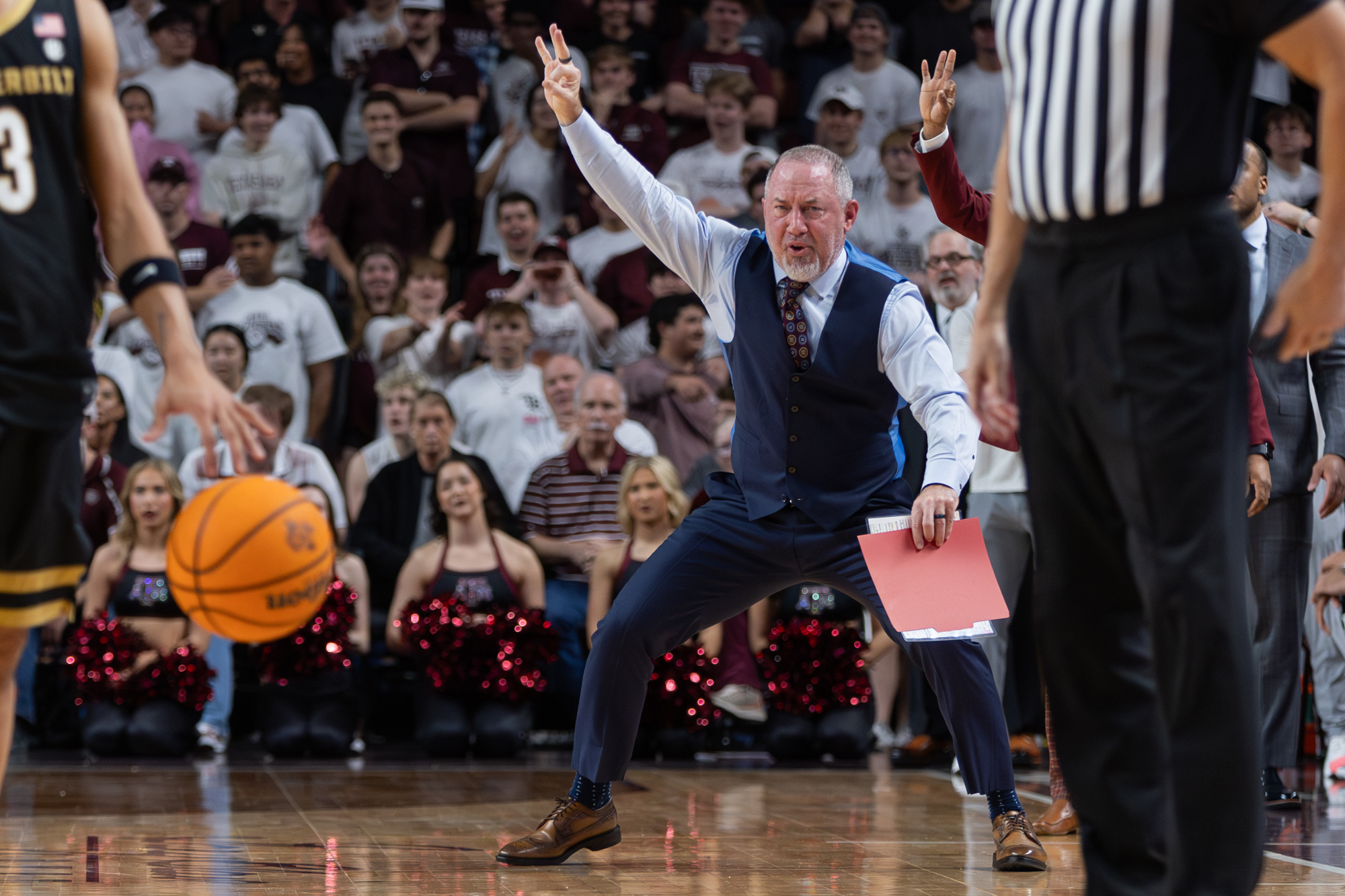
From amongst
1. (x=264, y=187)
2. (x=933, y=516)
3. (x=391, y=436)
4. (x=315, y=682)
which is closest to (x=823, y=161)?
(x=933, y=516)

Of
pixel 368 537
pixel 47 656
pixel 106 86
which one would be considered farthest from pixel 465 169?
pixel 106 86

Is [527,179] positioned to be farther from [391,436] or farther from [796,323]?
[796,323]

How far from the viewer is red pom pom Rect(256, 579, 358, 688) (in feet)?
24.1

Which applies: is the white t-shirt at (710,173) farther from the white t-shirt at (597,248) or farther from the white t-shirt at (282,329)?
the white t-shirt at (282,329)

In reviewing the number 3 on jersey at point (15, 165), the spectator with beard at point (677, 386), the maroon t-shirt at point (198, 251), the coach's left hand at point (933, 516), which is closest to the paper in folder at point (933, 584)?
the coach's left hand at point (933, 516)

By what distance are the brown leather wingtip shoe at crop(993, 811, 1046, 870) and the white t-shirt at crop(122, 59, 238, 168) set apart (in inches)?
310

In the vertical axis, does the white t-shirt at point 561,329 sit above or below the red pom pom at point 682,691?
above

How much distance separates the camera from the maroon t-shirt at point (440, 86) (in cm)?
1062

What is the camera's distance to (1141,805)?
2.58 meters

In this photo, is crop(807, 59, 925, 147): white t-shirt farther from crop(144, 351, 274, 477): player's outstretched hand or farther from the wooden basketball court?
crop(144, 351, 274, 477): player's outstretched hand

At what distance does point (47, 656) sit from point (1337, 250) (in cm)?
703

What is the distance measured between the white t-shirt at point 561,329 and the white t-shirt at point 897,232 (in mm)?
1913

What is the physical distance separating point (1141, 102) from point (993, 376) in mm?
546

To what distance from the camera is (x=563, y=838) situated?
4414 mm
